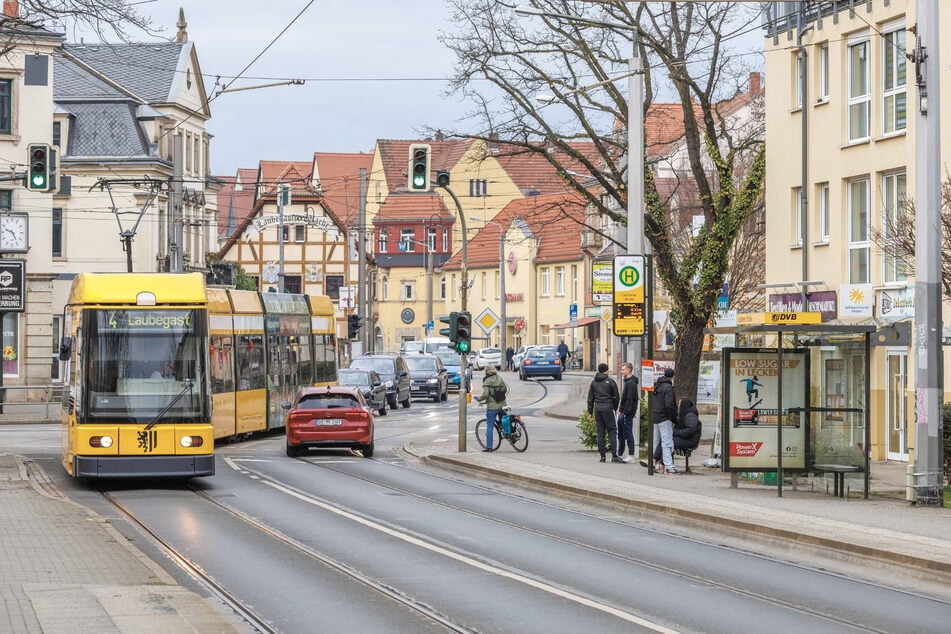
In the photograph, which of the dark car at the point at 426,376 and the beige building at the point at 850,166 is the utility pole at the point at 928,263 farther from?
the dark car at the point at 426,376

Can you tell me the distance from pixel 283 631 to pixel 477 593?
2.39 metres

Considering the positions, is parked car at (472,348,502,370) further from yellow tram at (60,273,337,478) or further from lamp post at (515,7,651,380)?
yellow tram at (60,273,337,478)

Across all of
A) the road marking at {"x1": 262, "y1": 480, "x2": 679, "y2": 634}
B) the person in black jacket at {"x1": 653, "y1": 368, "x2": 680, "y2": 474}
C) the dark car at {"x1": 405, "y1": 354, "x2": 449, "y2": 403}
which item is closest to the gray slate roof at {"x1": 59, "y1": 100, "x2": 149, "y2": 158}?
the dark car at {"x1": 405, "y1": 354, "x2": 449, "y2": 403}

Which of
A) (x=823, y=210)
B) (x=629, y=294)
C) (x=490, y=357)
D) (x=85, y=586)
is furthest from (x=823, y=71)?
(x=490, y=357)

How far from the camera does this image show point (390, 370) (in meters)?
54.9

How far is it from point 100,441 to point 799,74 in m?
18.7

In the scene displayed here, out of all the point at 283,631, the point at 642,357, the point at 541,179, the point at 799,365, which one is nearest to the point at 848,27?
the point at 642,357

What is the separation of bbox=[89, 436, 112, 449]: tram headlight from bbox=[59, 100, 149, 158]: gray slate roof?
149 feet

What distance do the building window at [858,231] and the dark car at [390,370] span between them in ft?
76.6

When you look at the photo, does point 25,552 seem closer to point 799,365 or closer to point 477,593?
point 477,593

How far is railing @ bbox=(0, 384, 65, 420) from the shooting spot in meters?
47.7

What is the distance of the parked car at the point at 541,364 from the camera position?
268 ft

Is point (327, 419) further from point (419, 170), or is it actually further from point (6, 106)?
point (6, 106)

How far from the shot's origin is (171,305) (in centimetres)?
2291
